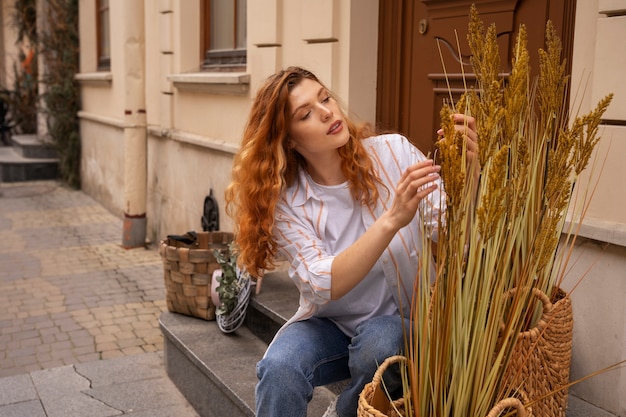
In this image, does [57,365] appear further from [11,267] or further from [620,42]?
[620,42]

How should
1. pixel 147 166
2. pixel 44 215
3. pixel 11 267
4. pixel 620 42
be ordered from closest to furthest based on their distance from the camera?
pixel 620 42
pixel 11 267
pixel 147 166
pixel 44 215

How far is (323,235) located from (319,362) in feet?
1.40

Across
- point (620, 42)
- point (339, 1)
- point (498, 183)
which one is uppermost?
point (339, 1)

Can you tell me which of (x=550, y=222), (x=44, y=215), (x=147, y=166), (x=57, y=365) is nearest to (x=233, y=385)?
(x=57, y=365)

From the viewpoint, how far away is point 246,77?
17.1 feet

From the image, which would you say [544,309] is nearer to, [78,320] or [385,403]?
[385,403]

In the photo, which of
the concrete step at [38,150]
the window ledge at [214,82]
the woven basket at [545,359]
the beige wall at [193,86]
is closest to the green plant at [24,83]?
the concrete step at [38,150]

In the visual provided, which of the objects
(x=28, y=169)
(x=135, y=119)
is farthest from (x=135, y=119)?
(x=28, y=169)

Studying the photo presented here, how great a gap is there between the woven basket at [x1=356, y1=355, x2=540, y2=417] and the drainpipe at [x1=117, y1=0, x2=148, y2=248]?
5.59 meters

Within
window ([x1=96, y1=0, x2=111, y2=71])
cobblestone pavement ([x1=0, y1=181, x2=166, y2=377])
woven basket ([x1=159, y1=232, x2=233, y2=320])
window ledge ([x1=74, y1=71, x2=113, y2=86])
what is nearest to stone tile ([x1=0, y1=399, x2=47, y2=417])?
cobblestone pavement ([x1=0, y1=181, x2=166, y2=377])

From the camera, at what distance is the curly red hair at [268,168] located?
2.53 m

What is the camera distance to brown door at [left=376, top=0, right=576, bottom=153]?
314cm

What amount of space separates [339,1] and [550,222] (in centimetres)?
267

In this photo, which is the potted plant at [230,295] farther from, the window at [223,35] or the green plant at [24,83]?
the green plant at [24,83]
